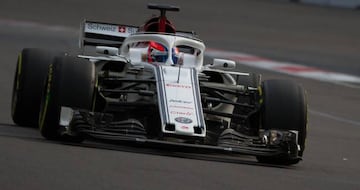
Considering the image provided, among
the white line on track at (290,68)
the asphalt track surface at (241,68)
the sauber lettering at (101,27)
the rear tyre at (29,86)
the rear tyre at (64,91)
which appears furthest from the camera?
the white line on track at (290,68)

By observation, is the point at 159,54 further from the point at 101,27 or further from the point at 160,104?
the point at 101,27

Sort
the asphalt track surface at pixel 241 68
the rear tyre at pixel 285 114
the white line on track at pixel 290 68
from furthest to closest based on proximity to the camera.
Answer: the white line on track at pixel 290 68, the rear tyre at pixel 285 114, the asphalt track surface at pixel 241 68

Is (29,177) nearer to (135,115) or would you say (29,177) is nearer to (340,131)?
(135,115)

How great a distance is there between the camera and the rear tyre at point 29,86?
1152 centimetres

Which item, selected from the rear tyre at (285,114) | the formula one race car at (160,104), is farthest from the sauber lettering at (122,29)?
the rear tyre at (285,114)

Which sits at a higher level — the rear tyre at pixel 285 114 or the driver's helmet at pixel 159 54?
the driver's helmet at pixel 159 54

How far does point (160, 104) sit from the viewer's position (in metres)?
10.1

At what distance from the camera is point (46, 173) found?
8117mm

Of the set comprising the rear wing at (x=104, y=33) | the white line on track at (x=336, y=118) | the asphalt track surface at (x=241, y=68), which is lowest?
the white line on track at (x=336, y=118)

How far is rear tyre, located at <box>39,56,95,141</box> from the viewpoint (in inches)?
400

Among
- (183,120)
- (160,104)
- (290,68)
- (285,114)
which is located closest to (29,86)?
(160,104)

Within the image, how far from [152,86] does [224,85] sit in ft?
2.58

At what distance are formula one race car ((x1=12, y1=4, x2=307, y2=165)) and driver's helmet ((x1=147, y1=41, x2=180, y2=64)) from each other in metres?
0.01

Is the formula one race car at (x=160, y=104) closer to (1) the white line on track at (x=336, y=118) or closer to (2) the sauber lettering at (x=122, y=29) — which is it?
(2) the sauber lettering at (x=122, y=29)
